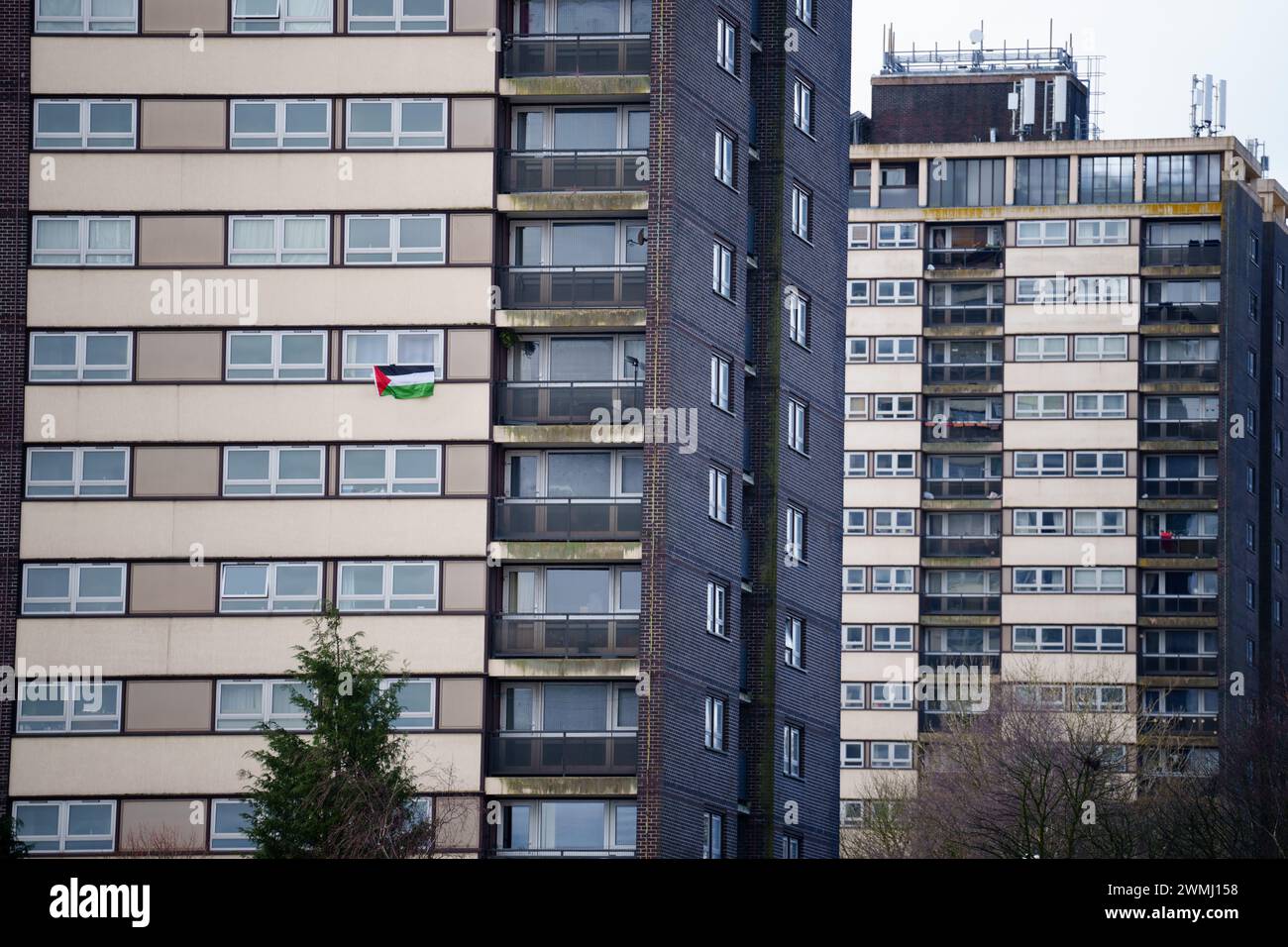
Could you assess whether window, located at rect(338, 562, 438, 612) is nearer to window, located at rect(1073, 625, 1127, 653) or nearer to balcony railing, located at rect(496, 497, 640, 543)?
balcony railing, located at rect(496, 497, 640, 543)

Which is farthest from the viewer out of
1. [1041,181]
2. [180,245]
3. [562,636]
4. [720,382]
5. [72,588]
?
[1041,181]

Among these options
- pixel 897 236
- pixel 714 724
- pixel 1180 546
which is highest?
pixel 897 236

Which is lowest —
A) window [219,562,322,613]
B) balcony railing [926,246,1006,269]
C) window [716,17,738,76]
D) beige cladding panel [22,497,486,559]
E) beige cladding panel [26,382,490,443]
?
window [219,562,322,613]

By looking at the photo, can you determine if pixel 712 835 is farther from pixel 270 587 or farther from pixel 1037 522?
pixel 1037 522

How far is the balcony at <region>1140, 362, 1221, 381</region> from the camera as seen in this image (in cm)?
12796

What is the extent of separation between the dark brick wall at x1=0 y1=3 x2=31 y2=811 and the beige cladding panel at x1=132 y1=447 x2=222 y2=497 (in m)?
3.43

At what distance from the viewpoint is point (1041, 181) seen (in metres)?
134

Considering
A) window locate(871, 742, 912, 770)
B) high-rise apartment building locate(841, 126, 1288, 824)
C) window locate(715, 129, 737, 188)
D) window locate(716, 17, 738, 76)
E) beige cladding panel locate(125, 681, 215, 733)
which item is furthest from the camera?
window locate(871, 742, 912, 770)

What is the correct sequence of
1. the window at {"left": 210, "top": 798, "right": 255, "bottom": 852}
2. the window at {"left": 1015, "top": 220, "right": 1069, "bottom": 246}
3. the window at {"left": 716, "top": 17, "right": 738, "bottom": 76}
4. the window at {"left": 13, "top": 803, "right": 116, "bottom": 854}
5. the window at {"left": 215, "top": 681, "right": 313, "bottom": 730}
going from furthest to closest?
the window at {"left": 1015, "top": 220, "right": 1069, "bottom": 246} < the window at {"left": 716, "top": 17, "right": 738, "bottom": 76} < the window at {"left": 215, "top": 681, "right": 313, "bottom": 730} < the window at {"left": 13, "top": 803, "right": 116, "bottom": 854} < the window at {"left": 210, "top": 798, "right": 255, "bottom": 852}

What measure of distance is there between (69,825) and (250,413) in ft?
38.6

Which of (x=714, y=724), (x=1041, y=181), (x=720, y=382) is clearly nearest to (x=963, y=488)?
(x=1041, y=181)

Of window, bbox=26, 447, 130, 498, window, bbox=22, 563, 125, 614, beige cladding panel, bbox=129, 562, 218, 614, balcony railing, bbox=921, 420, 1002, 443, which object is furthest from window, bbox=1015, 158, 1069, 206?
window, bbox=22, 563, 125, 614

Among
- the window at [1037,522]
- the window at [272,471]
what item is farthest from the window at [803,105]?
the window at [1037,522]

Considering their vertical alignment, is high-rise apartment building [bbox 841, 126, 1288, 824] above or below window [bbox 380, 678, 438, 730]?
above
